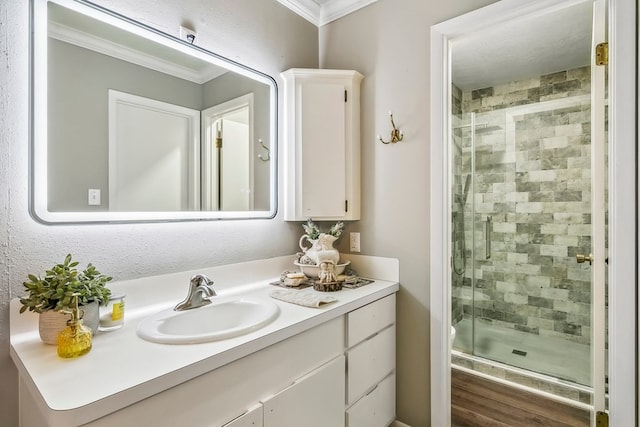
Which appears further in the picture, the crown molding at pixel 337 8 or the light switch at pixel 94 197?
the crown molding at pixel 337 8

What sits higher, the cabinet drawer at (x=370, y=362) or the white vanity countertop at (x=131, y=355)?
the white vanity countertop at (x=131, y=355)

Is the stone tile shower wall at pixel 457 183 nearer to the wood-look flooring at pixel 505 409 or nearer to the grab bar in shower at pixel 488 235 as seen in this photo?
the grab bar in shower at pixel 488 235

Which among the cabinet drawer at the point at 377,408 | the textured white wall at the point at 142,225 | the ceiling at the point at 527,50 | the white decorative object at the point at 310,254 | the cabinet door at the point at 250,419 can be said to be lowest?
the cabinet drawer at the point at 377,408

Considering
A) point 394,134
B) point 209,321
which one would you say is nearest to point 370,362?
point 209,321

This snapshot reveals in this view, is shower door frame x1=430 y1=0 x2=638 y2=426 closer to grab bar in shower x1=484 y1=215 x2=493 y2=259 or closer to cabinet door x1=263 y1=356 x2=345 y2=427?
cabinet door x1=263 y1=356 x2=345 y2=427

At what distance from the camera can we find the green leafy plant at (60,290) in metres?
0.96

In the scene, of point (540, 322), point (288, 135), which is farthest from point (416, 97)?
point (540, 322)

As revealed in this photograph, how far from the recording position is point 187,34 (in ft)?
4.79

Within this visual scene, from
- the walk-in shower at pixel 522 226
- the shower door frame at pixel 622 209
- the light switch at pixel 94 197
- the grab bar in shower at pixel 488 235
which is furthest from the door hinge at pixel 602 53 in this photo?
the light switch at pixel 94 197

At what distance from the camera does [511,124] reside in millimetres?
2938

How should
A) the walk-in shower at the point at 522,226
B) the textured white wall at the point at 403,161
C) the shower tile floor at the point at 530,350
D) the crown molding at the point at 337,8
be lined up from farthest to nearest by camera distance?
the walk-in shower at the point at 522,226, the shower tile floor at the point at 530,350, the crown molding at the point at 337,8, the textured white wall at the point at 403,161

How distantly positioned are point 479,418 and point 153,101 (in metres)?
2.35

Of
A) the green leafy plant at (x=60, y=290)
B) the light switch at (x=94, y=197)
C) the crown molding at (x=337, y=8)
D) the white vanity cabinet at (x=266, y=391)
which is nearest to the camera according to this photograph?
the white vanity cabinet at (x=266, y=391)

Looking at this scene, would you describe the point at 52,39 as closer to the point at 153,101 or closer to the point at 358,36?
the point at 153,101
